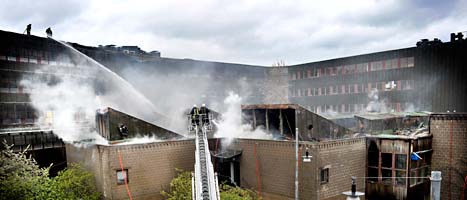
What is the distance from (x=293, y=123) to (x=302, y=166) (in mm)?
2658

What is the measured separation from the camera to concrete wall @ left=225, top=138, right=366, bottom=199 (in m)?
14.9

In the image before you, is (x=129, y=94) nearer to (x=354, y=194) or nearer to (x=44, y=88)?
(x=44, y=88)

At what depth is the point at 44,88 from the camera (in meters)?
27.5

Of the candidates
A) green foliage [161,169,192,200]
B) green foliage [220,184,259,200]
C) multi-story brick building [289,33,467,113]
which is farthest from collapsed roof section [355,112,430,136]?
multi-story brick building [289,33,467,113]

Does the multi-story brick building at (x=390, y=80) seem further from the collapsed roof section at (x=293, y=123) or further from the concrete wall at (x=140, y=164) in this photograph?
the concrete wall at (x=140, y=164)

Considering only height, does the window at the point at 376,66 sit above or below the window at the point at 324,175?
above

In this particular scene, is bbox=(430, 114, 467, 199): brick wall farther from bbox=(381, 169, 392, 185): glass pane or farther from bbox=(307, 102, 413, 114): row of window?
bbox=(307, 102, 413, 114): row of window

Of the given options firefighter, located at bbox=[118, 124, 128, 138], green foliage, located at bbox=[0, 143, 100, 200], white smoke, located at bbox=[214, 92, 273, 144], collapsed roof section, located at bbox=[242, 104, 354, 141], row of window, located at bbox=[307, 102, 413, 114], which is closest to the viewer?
green foliage, located at bbox=[0, 143, 100, 200]

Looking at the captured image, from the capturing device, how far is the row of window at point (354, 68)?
31328 mm

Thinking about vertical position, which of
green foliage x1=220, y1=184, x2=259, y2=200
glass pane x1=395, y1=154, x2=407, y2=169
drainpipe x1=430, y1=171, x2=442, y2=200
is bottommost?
green foliage x1=220, y1=184, x2=259, y2=200

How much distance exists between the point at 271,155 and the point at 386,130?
7.80 meters

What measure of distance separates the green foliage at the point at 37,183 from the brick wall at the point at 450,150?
1747 centimetres

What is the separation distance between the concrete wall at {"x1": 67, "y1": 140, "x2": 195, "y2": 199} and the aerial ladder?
1160 millimetres

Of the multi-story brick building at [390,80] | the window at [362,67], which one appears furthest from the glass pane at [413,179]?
the window at [362,67]
